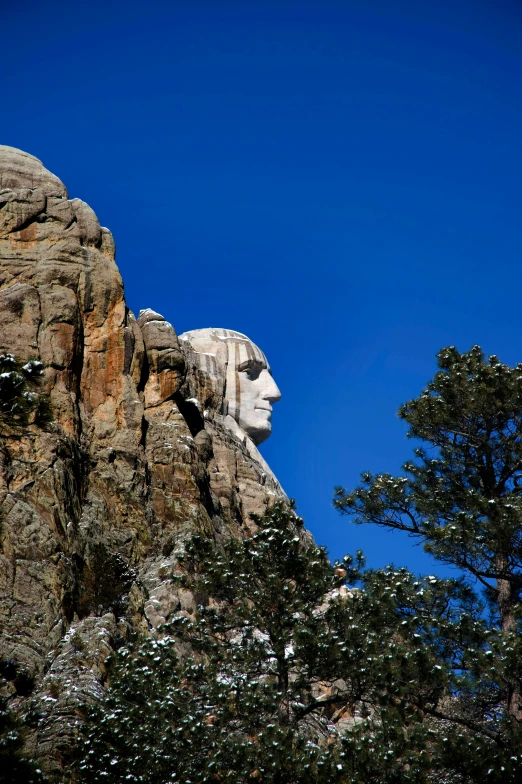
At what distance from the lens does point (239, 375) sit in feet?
196

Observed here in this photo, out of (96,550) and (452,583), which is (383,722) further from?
(96,550)

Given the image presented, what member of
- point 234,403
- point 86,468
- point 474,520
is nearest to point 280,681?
point 474,520

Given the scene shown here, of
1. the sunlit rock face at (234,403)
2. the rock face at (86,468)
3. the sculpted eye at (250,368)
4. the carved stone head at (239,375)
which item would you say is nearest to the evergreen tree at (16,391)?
the rock face at (86,468)

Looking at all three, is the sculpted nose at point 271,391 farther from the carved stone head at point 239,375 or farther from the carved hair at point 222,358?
the carved hair at point 222,358

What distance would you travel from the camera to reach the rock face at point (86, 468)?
2809cm

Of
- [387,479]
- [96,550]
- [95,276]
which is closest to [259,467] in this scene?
[95,276]

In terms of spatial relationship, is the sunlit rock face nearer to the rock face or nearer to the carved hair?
the carved hair

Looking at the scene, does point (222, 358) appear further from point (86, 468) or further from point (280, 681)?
point (280, 681)

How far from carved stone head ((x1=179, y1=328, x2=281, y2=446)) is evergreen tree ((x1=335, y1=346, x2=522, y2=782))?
29504 mm

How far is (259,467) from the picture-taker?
50688 millimetres

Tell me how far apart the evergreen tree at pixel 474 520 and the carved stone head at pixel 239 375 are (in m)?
29.5

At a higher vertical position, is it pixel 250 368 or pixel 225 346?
pixel 225 346

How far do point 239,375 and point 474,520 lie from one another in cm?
3638

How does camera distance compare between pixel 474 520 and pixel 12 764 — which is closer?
pixel 12 764
